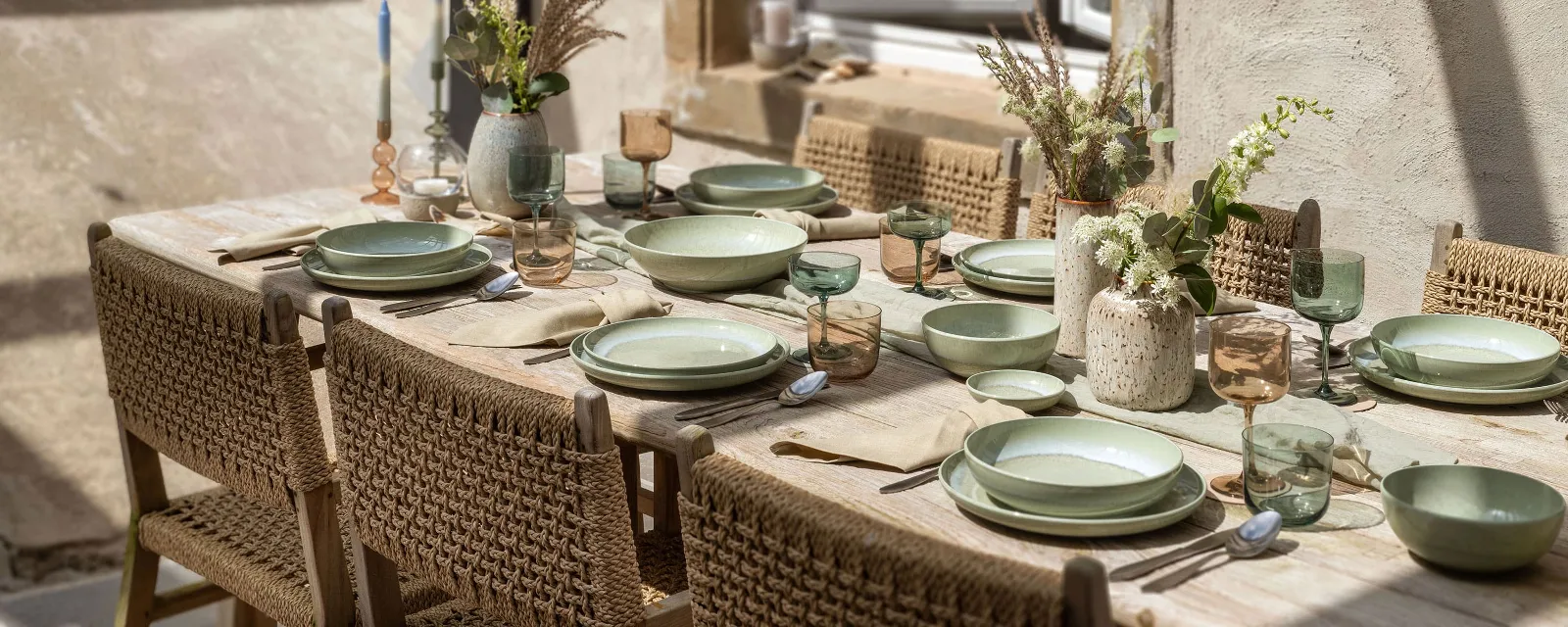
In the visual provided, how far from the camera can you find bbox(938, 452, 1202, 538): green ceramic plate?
1407 millimetres

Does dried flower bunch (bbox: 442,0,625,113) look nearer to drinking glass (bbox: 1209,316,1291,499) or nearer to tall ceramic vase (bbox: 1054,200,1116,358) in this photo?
tall ceramic vase (bbox: 1054,200,1116,358)

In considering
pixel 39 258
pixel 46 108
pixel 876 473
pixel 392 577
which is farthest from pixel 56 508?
pixel 876 473

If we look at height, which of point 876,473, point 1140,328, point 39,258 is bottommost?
point 39,258

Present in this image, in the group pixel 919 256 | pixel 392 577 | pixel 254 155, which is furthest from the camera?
pixel 254 155

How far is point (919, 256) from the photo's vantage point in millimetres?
2264

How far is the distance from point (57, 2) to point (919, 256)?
111 inches

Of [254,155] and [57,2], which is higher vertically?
[57,2]

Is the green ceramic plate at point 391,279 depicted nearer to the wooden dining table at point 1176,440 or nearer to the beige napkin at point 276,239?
the wooden dining table at point 1176,440

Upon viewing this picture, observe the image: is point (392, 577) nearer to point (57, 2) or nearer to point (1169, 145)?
point (1169, 145)

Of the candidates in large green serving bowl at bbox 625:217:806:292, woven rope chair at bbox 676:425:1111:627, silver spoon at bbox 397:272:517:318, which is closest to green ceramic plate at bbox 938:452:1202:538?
woven rope chair at bbox 676:425:1111:627

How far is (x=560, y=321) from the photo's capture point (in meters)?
2.04

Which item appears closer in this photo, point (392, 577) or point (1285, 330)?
point (1285, 330)

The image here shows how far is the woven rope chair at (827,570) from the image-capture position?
108 cm

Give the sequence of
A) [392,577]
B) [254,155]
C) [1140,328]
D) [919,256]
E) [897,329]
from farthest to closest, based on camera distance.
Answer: [254,155], [919,256], [897,329], [392,577], [1140,328]
